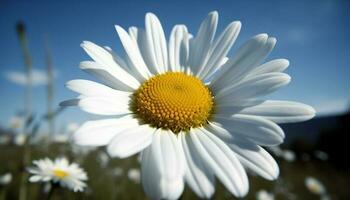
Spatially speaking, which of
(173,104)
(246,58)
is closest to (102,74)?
(173,104)

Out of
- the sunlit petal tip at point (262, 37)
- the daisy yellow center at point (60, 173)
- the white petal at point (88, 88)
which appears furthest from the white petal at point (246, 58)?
the daisy yellow center at point (60, 173)

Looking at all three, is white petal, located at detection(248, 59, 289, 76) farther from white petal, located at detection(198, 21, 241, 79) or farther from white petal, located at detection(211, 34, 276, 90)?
white petal, located at detection(198, 21, 241, 79)

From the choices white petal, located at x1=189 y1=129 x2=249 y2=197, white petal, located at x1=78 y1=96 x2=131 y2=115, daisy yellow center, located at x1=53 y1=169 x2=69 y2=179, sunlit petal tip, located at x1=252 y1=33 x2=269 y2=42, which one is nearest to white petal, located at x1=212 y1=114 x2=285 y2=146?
white petal, located at x1=189 y1=129 x2=249 y2=197

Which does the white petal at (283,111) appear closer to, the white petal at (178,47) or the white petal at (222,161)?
the white petal at (222,161)

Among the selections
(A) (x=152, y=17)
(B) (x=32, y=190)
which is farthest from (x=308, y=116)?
(B) (x=32, y=190)

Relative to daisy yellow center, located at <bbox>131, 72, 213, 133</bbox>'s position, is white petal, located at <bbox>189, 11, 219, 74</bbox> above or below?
above

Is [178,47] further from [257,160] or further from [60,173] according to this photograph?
[60,173]
